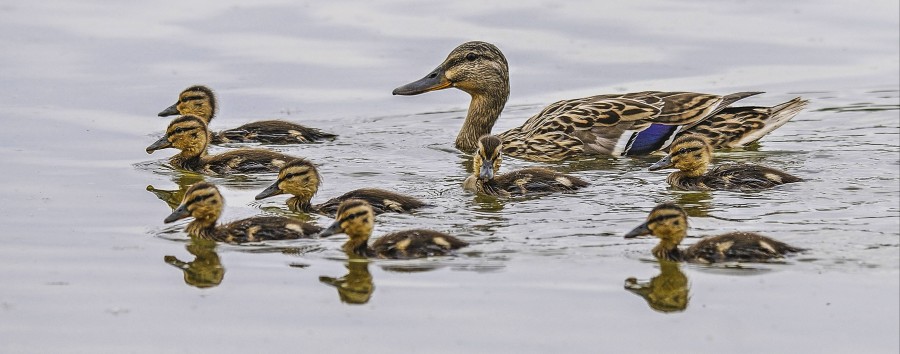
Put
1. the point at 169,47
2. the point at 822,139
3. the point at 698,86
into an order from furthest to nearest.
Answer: the point at 169,47, the point at 698,86, the point at 822,139

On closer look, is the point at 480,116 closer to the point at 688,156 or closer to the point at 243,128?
the point at 243,128

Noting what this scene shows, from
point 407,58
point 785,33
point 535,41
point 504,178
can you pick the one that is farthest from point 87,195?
point 785,33

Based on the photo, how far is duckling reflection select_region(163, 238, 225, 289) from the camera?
7422 mm

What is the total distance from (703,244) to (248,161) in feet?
10.1

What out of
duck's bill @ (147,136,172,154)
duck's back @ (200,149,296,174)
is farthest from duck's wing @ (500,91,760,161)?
duck's bill @ (147,136,172,154)

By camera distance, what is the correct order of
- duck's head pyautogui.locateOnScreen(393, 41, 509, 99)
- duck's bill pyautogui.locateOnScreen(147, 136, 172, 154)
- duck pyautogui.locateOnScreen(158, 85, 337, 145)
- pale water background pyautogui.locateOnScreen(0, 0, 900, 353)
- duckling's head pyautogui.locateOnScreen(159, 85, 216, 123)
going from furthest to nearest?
duck's head pyautogui.locateOnScreen(393, 41, 509, 99) < duckling's head pyautogui.locateOnScreen(159, 85, 216, 123) < duck pyautogui.locateOnScreen(158, 85, 337, 145) < duck's bill pyautogui.locateOnScreen(147, 136, 172, 154) < pale water background pyautogui.locateOnScreen(0, 0, 900, 353)

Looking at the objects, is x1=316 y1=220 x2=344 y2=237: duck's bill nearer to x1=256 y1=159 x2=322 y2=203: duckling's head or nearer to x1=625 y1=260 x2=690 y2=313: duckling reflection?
x1=256 y1=159 x2=322 y2=203: duckling's head

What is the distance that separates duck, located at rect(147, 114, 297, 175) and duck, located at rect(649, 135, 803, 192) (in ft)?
6.85

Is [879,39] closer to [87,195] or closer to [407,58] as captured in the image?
[407,58]

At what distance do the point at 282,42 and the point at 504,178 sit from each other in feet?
13.8

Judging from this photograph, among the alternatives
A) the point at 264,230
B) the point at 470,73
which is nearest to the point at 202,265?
the point at 264,230

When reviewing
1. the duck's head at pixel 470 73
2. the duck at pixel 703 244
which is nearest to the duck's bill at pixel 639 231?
the duck at pixel 703 244

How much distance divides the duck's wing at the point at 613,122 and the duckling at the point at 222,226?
247cm

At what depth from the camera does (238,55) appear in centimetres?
1260
